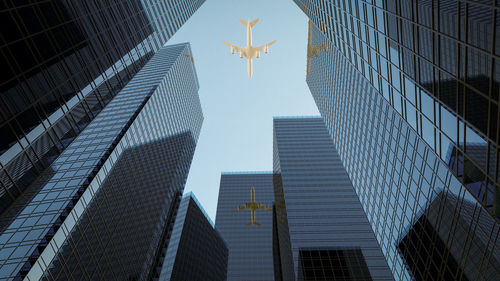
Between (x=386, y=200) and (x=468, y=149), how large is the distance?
20849 mm

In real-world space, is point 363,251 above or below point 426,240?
above

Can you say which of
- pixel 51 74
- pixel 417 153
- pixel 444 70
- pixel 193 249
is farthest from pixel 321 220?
pixel 51 74

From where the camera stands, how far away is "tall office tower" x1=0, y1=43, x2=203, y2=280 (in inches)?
1801

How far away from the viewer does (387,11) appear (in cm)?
2734

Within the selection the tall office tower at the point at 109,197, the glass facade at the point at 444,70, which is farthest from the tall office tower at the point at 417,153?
the tall office tower at the point at 109,197

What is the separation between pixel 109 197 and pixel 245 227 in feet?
298

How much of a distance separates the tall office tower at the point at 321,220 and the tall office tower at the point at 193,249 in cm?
3121

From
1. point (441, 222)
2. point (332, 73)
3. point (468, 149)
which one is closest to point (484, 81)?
point (468, 149)

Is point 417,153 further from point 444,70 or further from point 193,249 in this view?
point 193,249

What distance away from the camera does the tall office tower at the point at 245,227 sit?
416 feet

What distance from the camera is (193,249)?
119375 millimetres

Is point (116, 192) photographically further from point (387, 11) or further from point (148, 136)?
point (387, 11)

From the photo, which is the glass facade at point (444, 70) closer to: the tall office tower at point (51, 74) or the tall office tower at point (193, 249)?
the tall office tower at point (51, 74)

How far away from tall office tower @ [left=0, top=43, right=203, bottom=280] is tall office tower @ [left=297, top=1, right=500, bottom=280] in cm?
3053
